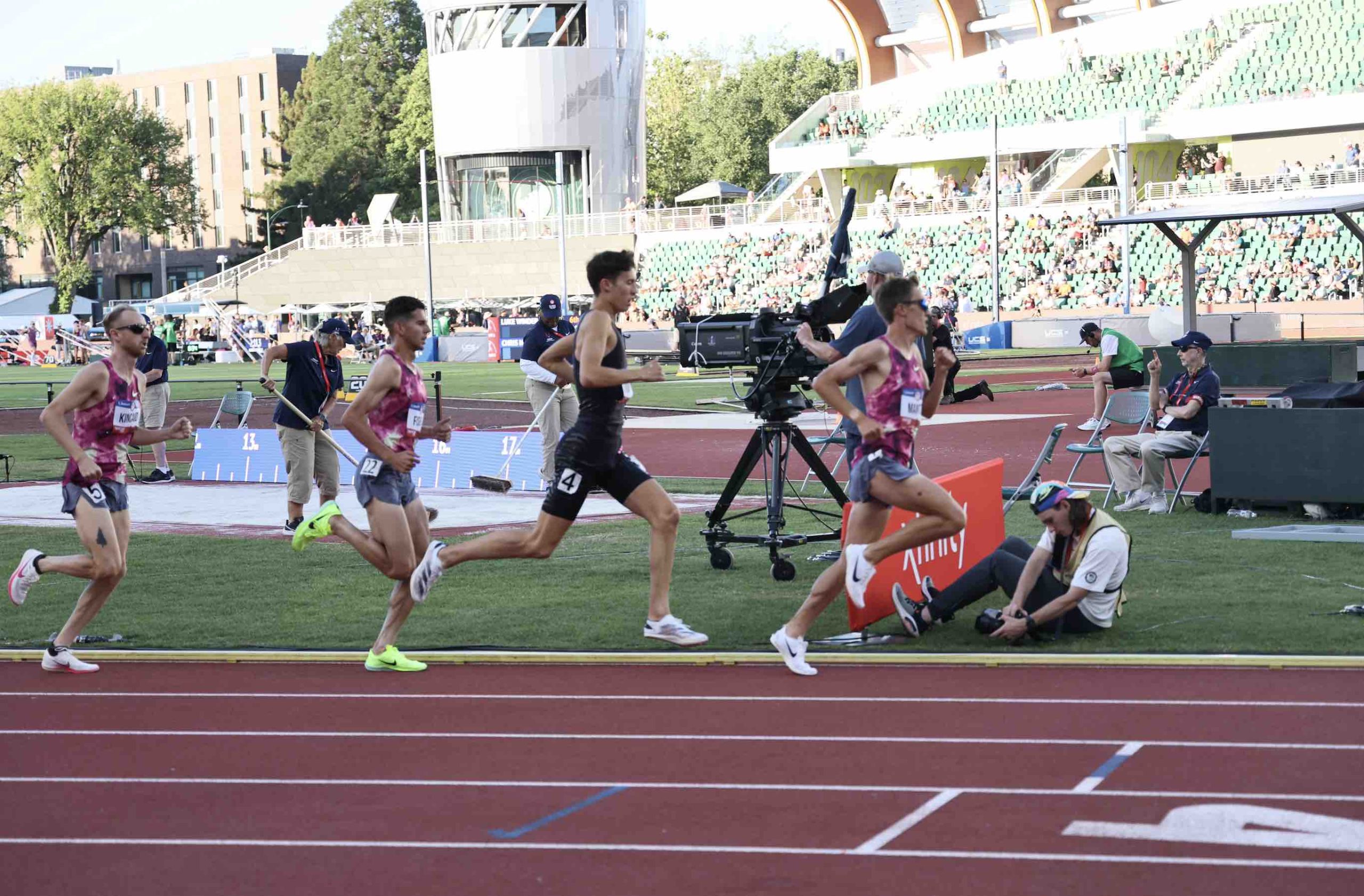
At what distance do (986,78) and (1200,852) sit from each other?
6688 centimetres

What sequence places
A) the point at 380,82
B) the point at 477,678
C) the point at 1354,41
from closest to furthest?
the point at 477,678
the point at 1354,41
the point at 380,82

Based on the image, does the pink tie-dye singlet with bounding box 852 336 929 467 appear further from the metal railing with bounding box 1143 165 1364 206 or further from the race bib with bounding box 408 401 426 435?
the metal railing with bounding box 1143 165 1364 206

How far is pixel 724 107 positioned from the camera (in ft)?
314

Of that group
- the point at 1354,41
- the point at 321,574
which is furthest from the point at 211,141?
the point at 321,574

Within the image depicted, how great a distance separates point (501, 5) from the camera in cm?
8306

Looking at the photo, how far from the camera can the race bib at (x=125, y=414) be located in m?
8.70

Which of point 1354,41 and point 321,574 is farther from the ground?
point 1354,41

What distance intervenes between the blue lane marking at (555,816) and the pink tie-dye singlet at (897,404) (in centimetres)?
248

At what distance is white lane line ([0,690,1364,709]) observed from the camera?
754cm

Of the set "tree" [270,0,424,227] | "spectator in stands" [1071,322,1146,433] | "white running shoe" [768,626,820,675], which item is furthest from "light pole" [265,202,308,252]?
"white running shoe" [768,626,820,675]

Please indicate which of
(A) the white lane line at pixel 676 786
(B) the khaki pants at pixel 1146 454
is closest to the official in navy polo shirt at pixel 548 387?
(B) the khaki pants at pixel 1146 454

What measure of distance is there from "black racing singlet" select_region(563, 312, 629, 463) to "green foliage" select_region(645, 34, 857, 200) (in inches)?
3438

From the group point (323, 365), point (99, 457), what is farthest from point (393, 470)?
point (323, 365)

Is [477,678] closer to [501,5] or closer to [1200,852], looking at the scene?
[1200,852]
